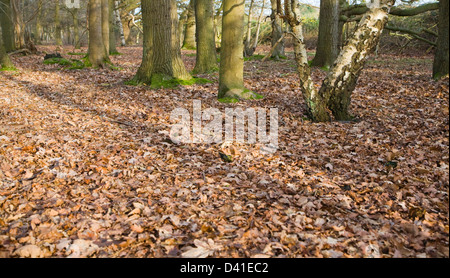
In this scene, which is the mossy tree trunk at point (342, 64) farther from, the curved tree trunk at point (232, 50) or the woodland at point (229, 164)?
the curved tree trunk at point (232, 50)

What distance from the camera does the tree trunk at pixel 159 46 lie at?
918cm

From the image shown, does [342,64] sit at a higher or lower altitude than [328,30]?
lower

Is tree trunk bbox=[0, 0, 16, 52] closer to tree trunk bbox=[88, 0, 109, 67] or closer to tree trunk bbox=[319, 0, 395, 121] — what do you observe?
tree trunk bbox=[88, 0, 109, 67]

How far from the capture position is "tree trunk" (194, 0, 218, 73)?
11.7 m

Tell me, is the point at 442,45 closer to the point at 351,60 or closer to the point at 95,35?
the point at 351,60

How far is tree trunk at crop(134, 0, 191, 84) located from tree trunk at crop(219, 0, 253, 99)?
216 centimetres

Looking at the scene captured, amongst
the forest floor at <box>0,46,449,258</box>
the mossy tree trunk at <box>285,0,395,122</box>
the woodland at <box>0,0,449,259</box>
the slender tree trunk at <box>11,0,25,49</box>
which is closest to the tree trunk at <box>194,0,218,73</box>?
the woodland at <box>0,0,449,259</box>

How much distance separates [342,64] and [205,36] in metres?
6.80

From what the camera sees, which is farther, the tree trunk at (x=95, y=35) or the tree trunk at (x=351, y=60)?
the tree trunk at (x=95, y=35)

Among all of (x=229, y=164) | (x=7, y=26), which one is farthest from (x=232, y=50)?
(x=7, y=26)

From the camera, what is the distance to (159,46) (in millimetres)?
9391

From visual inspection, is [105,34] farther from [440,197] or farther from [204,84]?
[440,197]

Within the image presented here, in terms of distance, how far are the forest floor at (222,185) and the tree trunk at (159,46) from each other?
2.25 metres

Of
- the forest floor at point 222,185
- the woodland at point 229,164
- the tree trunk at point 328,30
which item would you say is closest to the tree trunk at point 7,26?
the woodland at point 229,164
